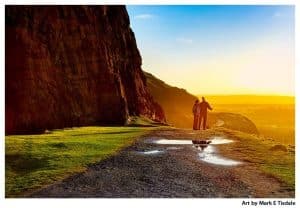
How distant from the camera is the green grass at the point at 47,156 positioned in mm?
19328

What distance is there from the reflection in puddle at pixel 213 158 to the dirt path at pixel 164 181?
44 cm

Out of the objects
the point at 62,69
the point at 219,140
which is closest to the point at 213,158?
the point at 219,140

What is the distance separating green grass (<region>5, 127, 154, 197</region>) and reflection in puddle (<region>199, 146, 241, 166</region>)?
364 centimetres

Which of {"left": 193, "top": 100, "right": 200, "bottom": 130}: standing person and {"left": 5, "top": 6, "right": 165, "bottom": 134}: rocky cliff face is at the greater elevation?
{"left": 5, "top": 6, "right": 165, "bottom": 134}: rocky cliff face

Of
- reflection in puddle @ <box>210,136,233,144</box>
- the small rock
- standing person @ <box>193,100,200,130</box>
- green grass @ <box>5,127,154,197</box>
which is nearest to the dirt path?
green grass @ <box>5,127,154,197</box>

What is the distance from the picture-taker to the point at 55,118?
3788 cm

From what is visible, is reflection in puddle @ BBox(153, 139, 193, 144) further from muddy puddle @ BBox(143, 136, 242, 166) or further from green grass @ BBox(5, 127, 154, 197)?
green grass @ BBox(5, 127, 154, 197)

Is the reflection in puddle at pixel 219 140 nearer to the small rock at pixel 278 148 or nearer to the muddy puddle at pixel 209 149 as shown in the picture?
the muddy puddle at pixel 209 149

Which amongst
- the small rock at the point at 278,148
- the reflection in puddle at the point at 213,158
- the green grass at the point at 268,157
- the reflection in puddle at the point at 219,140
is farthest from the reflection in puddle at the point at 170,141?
the small rock at the point at 278,148

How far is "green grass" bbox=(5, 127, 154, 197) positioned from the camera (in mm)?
19328

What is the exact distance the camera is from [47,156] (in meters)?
22.0
